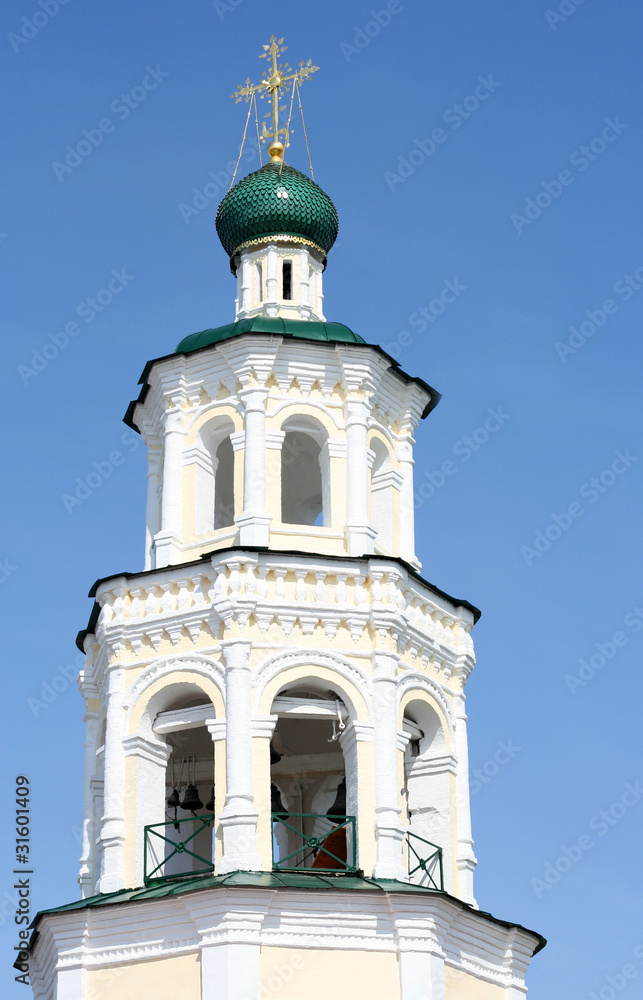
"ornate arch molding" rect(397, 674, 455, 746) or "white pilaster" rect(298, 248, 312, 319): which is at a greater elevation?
"white pilaster" rect(298, 248, 312, 319)

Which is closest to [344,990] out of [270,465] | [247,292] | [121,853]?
[121,853]

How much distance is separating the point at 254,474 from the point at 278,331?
2.06 meters

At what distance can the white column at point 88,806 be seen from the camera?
20969 millimetres

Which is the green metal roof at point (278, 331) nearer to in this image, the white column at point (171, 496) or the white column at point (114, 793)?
the white column at point (171, 496)

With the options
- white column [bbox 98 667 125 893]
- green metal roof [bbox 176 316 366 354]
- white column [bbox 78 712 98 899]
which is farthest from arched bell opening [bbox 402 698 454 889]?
green metal roof [bbox 176 316 366 354]

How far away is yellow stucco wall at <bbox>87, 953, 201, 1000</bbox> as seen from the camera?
18.3 m

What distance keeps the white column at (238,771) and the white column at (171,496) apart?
A: 202cm

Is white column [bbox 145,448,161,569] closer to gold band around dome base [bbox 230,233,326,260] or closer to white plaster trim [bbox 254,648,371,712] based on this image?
white plaster trim [bbox 254,648,371,712]

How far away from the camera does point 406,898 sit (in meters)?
18.5

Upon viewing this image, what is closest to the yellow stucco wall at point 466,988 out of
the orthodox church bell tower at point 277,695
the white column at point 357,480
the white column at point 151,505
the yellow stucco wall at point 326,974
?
the orthodox church bell tower at point 277,695

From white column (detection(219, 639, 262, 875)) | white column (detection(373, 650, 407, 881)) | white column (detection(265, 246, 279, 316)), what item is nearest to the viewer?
white column (detection(219, 639, 262, 875))

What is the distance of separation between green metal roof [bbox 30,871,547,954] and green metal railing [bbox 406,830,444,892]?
0.80 meters

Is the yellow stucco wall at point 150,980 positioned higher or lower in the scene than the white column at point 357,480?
lower

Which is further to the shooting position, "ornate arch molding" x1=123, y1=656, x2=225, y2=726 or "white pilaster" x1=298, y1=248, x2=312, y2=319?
"white pilaster" x1=298, y1=248, x2=312, y2=319
